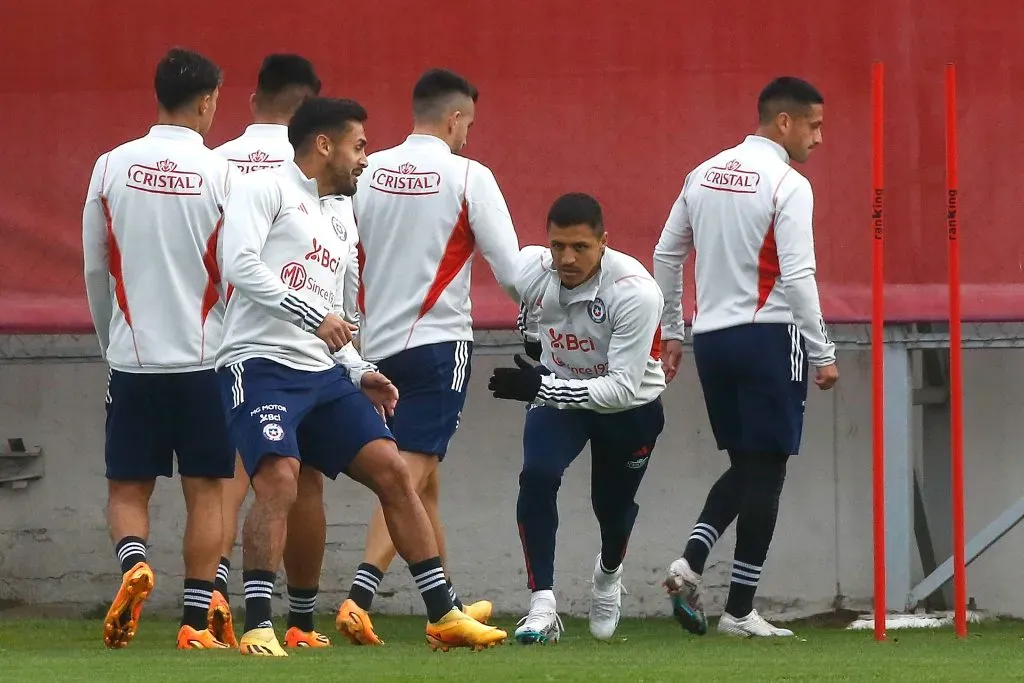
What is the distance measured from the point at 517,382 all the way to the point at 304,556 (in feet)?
3.49

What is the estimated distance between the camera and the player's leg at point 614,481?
638cm

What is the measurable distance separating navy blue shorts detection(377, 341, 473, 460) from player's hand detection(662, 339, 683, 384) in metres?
0.84

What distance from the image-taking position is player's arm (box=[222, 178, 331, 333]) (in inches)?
217

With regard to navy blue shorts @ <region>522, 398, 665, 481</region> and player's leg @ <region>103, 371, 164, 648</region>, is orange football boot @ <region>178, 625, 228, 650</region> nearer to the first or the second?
player's leg @ <region>103, 371, 164, 648</region>

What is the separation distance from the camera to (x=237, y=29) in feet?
26.3

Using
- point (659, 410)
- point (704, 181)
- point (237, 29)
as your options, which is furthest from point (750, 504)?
point (237, 29)

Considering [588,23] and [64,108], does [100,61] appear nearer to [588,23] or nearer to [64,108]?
[64,108]

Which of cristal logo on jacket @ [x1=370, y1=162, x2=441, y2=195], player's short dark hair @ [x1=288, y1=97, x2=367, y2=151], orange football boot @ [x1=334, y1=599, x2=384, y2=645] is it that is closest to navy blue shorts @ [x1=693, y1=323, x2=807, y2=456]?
cristal logo on jacket @ [x1=370, y1=162, x2=441, y2=195]

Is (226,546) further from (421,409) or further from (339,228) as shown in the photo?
(339,228)

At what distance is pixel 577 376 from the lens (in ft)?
20.9

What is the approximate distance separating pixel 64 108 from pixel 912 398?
147 inches

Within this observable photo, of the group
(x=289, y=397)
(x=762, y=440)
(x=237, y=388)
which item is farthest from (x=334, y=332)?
(x=762, y=440)

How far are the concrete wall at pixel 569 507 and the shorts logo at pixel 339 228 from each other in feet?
7.50

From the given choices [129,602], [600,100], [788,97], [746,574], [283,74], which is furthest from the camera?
[600,100]
